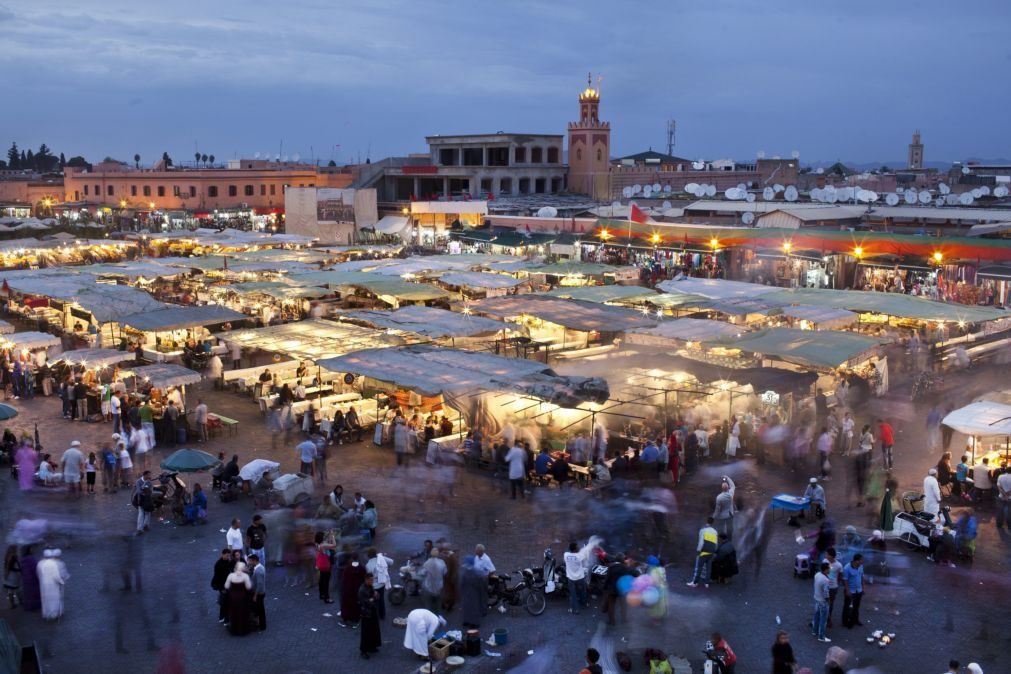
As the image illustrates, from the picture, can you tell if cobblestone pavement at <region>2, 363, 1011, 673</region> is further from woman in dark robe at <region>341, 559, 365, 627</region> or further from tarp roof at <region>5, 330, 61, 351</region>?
tarp roof at <region>5, 330, 61, 351</region>

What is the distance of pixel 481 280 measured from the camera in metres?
27.6

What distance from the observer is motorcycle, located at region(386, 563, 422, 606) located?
10.4m

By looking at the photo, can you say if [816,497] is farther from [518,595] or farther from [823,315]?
[823,315]

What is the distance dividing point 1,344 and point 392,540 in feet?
47.8

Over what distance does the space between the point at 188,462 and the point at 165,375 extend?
5.35 metres

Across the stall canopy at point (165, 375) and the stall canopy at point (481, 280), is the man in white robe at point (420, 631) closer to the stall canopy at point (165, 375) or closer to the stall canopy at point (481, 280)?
the stall canopy at point (165, 375)

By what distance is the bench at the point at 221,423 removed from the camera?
16.9m

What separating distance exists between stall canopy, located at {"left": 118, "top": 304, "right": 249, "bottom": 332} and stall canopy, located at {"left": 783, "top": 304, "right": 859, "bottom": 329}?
42.9ft

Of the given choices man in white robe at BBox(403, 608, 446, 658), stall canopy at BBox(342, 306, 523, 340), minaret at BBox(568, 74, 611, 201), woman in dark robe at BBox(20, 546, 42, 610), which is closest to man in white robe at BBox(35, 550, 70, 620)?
woman in dark robe at BBox(20, 546, 42, 610)

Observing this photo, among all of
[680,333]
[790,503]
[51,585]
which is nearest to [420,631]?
[51,585]

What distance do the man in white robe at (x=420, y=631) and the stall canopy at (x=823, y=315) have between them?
14211mm

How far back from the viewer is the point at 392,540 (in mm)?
12039

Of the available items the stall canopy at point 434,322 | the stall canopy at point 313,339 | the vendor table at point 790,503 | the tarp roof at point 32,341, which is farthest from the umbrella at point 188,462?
the tarp roof at point 32,341

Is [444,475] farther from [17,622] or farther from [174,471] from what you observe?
[17,622]
